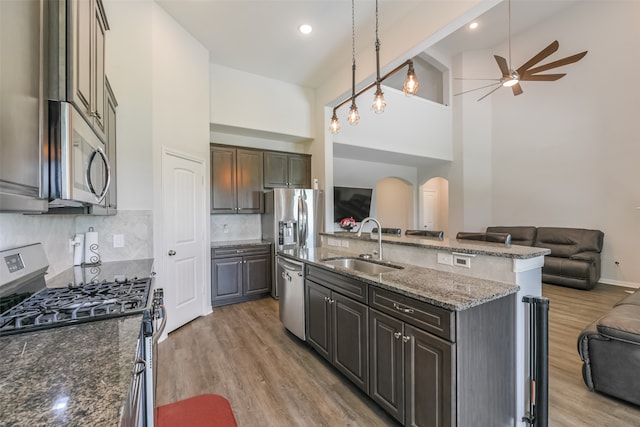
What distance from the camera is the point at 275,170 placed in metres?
4.89

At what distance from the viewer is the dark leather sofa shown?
6.47 ft

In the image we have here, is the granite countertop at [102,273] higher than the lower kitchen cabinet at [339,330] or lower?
higher

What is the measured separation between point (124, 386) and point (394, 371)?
1.51m

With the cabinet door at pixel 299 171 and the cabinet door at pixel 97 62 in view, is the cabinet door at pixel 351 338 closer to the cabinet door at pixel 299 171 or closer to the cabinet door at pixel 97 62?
the cabinet door at pixel 97 62

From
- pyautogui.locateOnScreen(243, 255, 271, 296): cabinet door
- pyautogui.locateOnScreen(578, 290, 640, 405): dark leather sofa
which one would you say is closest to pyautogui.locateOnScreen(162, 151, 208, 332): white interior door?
pyautogui.locateOnScreen(243, 255, 271, 296): cabinet door

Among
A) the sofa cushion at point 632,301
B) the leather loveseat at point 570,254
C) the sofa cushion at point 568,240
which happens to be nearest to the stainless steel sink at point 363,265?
the sofa cushion at point 632,301

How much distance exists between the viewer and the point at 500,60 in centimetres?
441

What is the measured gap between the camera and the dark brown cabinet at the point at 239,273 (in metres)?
4.12

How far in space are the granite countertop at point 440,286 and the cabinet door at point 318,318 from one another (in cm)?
35

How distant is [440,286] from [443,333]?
1.14ft

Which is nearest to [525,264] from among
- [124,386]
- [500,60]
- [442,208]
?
[124,386]

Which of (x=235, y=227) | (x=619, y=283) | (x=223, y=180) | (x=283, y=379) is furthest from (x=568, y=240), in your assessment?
(x=223, y=180)

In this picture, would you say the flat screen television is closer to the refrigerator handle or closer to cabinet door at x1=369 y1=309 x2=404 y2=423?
the refrigerator handle

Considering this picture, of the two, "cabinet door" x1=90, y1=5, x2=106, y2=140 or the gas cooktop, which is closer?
the gas cooktop
